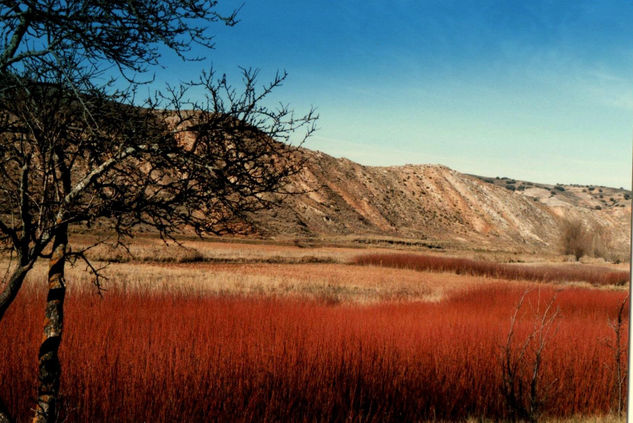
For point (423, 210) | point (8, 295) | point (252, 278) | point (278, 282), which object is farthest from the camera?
point (423, 210)

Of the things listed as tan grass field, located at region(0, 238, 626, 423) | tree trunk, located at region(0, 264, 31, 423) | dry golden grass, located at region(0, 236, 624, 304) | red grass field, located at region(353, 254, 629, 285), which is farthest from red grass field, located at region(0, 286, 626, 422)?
red grass field, located at region(353, 254, 629, 285)

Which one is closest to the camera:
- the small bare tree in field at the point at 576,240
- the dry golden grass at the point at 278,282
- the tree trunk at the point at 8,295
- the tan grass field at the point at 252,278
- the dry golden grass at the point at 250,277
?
the tree trunk at the point at 8,295

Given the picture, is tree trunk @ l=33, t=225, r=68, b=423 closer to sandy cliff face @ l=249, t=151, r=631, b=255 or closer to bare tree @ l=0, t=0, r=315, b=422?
bare tree @ l=0, t=0, r=315, b=422

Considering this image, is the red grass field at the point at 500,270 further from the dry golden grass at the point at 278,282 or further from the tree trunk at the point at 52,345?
the tree trunk at the point at 52,345

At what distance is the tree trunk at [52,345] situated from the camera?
11.4 feet

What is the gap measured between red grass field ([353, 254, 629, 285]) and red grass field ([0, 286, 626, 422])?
2336cm

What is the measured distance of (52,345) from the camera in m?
3.54

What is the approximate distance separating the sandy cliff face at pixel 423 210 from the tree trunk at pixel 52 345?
2429 inches

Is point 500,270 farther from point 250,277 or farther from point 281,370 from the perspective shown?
point 281,370

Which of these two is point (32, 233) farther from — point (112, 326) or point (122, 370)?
point (112, 326)

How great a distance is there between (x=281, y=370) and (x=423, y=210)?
93.1 meters

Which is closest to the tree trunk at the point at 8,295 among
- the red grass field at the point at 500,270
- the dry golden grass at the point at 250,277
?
the dry golden grass at the point at 250,277

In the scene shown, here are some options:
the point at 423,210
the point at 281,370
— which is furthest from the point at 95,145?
the point at 423,210

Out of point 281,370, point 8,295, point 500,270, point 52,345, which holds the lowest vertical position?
point 500,270
